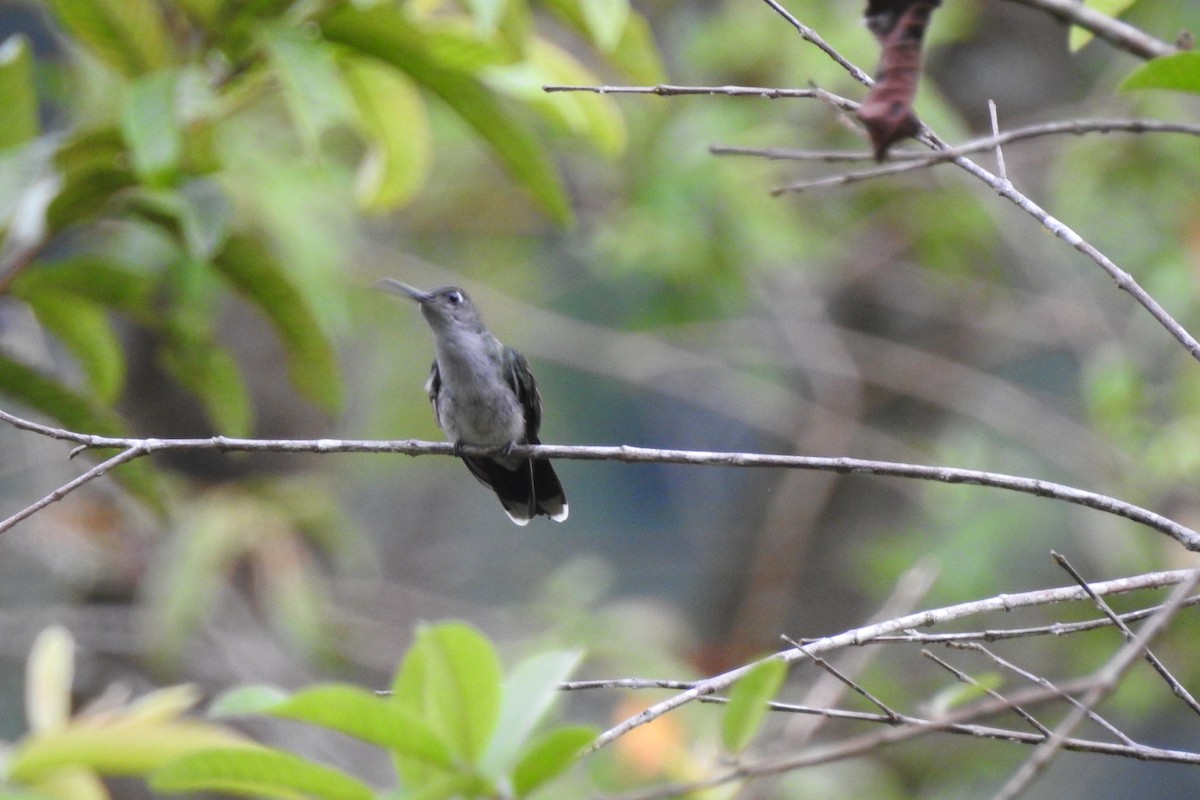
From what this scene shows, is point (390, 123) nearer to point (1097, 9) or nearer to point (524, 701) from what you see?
point (1097, 9)

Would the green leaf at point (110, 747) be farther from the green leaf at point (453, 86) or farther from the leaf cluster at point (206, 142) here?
the green leaf at point (453, 86)

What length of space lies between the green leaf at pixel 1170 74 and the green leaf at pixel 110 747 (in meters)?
2.34

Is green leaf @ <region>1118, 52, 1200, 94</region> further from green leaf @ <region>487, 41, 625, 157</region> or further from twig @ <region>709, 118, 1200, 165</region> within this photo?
green leaf @ <region>487, 41, 625, 157</region>

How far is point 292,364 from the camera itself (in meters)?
4.59

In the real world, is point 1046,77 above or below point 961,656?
above

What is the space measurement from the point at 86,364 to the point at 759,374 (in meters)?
6.84

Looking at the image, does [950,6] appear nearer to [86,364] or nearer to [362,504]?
[86,364]

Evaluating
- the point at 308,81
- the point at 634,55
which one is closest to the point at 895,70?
the point at 308,81

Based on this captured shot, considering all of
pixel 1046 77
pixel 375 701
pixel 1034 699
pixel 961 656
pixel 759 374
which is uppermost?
pixel 1034 699

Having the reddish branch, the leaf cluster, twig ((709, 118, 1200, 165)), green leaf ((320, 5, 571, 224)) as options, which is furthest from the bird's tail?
the reddish branch

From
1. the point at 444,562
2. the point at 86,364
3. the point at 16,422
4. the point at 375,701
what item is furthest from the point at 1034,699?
the point at 444,562

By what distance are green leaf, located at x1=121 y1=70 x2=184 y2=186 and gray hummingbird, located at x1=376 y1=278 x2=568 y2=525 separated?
1.11 meters

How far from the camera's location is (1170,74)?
2.14 metres

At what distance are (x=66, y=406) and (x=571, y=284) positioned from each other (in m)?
7.12
